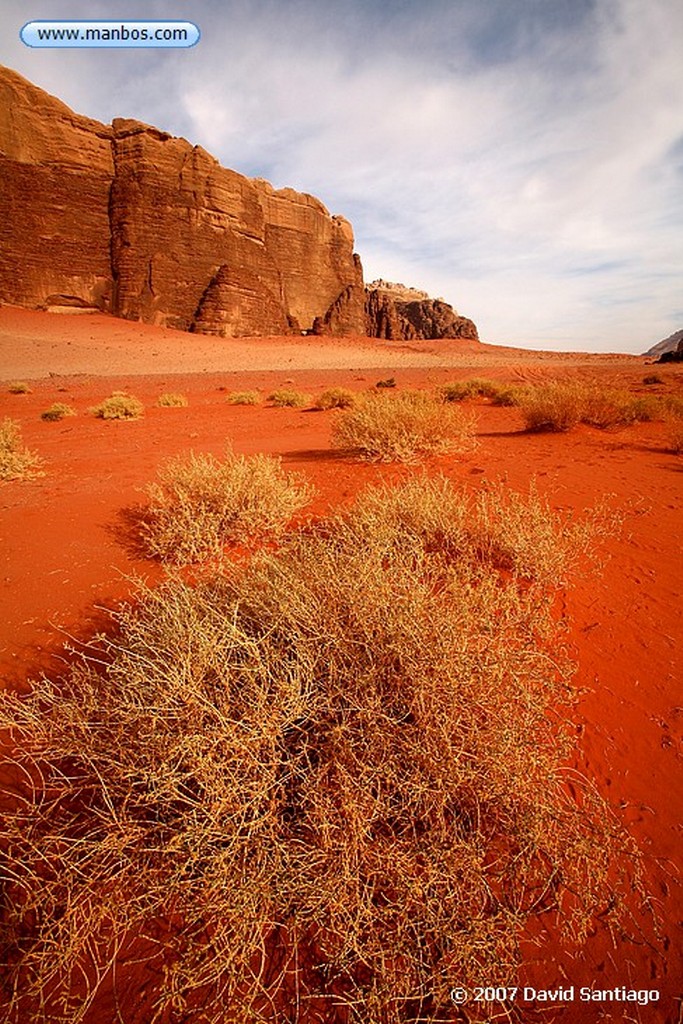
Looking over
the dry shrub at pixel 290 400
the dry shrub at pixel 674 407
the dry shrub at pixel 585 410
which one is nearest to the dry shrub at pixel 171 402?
the dry shrub at pixel 290 400

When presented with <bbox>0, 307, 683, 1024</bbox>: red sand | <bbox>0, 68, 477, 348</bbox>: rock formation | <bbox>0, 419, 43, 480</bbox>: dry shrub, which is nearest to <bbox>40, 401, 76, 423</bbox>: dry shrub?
<bbox>0, 307, 683, 1024</bbox>: red sand

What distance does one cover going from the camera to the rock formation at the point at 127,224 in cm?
3297

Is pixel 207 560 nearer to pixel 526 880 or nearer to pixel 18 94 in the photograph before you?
pixel 526 880

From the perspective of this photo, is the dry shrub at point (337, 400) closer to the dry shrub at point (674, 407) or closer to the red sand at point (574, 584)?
the red sand at point (574, 584)

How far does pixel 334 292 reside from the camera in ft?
162

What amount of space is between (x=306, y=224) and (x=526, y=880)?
54282mm

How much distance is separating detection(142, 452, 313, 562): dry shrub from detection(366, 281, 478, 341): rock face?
57.5 metres

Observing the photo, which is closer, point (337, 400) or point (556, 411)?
point (556, 411)

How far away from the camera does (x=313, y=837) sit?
1.31 meters

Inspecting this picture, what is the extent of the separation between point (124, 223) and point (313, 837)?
44.3 meters

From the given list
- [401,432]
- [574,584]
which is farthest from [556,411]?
[574,584]

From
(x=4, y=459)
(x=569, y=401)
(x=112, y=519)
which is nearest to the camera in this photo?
(x=112, y=519)

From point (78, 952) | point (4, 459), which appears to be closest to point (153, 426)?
point (4, 459)

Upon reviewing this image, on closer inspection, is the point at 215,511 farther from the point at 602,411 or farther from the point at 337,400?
the point at 337,400
